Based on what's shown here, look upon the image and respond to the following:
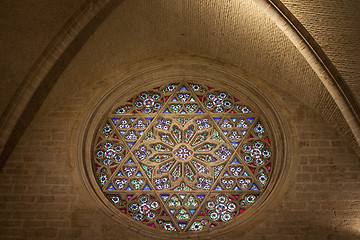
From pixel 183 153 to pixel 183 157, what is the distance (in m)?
0.08

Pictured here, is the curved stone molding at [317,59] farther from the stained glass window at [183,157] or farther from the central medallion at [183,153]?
the central medallion at [183,153]

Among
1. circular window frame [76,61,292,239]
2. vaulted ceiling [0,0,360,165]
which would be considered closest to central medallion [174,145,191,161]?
circular window frame [76,61,292,239]

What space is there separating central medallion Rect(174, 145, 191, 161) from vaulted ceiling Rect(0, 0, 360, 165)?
1680 millimetres

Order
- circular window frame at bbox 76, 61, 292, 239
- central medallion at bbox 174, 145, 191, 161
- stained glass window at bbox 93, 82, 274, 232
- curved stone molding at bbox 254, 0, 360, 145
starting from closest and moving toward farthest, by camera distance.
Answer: curved stone molding at bbox 254, 0, 360, 145, circular window frame at bbox 76, 61, 292, 239, stained glass window at bbox 93, 82, 274, 232, central medallion at bbox 174, 145, 191, 161

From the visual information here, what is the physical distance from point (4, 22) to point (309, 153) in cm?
468

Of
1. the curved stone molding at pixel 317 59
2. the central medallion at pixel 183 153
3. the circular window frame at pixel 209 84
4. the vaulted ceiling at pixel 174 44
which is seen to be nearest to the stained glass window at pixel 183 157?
the central medallion at pixel 183 153

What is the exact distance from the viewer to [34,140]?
860 centimetres

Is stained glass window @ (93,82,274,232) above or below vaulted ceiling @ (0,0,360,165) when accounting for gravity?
below

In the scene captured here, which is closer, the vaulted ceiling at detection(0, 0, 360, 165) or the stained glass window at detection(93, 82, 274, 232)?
the vaulted ceiling at detection(0, 0, 360, 165)

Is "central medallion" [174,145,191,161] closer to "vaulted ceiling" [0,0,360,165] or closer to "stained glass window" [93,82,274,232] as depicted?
"stained glass window" [93,82,274,232]

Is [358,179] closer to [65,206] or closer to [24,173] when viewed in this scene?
[65,206]

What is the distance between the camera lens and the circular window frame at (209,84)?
7.77 meters

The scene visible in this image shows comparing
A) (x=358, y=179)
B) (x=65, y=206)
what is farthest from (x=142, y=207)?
(x=358, y=179)

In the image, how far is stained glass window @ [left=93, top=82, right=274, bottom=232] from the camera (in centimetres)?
812
